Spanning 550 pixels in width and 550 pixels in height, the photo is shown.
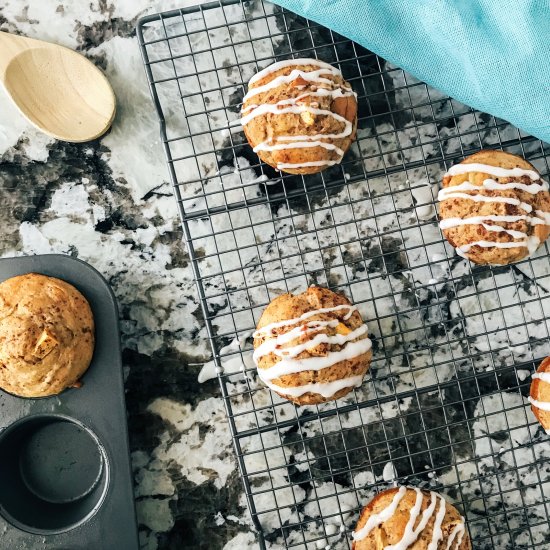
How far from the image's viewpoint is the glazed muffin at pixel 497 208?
6.73 feet

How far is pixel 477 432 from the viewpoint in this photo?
2320mm

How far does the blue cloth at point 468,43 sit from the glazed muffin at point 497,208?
143 mm

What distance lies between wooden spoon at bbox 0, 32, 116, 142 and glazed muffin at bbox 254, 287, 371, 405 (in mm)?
843

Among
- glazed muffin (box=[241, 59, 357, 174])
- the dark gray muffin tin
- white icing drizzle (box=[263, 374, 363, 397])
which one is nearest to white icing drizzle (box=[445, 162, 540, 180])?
glazed muffin (box=[241, 59, 357, 174])

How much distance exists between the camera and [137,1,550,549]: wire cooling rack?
230cm

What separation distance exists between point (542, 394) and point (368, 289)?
0.60m

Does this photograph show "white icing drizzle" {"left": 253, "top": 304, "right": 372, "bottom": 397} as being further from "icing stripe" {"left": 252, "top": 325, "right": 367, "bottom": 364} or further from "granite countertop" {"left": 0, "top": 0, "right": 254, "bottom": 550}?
"granite countertop" {"left": 0, "top": 0, "right": 254, "bottom": 550}

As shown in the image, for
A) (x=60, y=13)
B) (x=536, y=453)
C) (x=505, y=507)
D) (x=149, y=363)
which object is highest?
(x=60, y=13)

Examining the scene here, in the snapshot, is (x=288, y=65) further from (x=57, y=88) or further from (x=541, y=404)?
(x=541, y=404)

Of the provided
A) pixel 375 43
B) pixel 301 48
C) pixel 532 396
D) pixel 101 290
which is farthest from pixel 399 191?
pixel 101 290

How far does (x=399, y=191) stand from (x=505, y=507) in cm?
104

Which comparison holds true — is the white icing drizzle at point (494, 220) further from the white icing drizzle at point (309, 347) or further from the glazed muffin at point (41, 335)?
the glazed muffin at point (41, 335)

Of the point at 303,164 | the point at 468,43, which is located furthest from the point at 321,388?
the point at 468,43

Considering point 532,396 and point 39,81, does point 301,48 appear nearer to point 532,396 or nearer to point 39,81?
point 39,81
